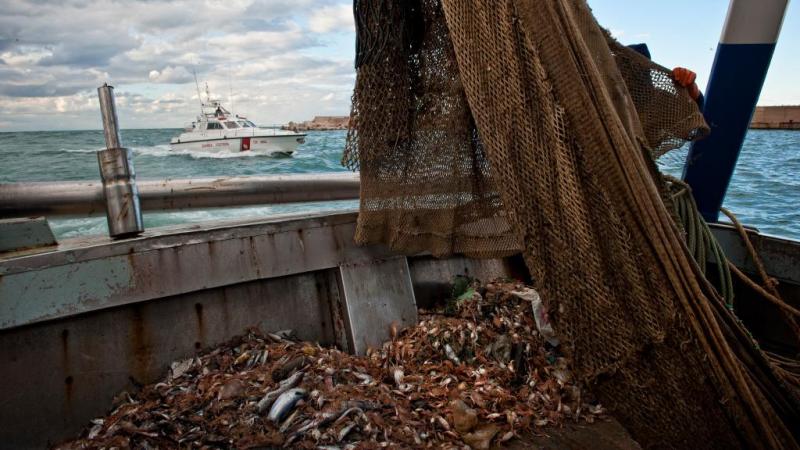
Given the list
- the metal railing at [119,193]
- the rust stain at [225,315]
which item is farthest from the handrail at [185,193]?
the rust stain at [225,315]

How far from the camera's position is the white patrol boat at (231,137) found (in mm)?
29469

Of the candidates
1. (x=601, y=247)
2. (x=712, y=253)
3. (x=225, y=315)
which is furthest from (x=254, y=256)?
(x=712, y=253)

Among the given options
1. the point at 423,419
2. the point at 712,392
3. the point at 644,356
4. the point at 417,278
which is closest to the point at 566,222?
the point at 644,356

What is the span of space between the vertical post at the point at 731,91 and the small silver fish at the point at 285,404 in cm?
326

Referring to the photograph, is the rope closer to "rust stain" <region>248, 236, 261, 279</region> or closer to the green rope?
the green rope

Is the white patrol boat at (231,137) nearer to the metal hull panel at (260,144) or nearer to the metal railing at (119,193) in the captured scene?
the metal hull panel at (260,144)

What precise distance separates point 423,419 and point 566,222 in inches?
48.9

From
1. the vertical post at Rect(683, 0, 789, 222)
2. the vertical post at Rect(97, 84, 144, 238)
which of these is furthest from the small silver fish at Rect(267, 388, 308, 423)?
the vertical post at Rect(683, 0, 789, 222)

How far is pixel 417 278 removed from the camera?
3422mm

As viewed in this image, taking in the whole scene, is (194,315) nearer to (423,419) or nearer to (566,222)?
(423,419)

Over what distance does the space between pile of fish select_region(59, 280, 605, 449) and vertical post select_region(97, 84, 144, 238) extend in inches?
32.5

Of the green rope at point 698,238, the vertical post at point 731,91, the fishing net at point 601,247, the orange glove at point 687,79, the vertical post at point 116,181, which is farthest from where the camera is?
the vertical post at point 731,91

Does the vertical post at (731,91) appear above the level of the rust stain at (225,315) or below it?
above

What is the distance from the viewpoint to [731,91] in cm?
368
